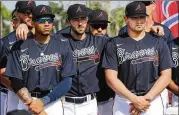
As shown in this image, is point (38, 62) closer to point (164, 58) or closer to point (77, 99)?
point (77, 99)

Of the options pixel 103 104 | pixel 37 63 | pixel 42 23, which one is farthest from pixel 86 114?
pixel 42 23

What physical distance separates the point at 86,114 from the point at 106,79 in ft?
2.05

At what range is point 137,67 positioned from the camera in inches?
200

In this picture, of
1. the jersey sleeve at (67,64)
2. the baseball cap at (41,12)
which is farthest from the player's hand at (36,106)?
the baseball cap at (41,12)

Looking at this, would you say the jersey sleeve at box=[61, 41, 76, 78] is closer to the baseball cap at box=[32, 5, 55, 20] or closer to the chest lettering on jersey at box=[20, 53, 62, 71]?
the chest lettering on jersey at box=[20, 53, 62, 71]

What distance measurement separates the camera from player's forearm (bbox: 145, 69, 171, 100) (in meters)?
5.01

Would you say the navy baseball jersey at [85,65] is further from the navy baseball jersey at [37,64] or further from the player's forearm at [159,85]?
the player's forearm at [159,85]

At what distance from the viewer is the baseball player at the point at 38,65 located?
4.96 metres

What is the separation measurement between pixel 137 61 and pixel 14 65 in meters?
1.53

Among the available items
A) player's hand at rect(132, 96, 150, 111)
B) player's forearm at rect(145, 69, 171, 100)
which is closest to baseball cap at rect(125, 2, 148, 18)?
player's forearm at rect(145, 69, 171, 100)

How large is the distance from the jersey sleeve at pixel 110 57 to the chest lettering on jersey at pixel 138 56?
7 centimetres

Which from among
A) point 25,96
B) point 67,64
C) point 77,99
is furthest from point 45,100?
point 77,99

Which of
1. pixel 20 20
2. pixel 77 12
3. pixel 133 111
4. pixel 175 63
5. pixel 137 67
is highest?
pixel 77 12

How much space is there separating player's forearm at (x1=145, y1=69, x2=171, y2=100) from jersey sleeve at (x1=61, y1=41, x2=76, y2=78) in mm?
995
